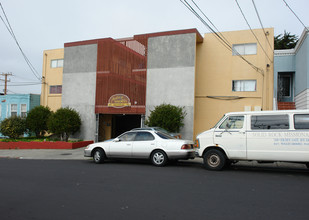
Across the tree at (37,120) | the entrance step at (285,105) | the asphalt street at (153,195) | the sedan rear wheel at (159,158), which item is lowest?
the asphalt street at (153,195)

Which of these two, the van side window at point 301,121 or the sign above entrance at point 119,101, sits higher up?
the sign above entrance at point 119,101

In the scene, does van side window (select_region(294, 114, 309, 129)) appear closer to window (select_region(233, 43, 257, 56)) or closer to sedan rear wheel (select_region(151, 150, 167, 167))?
sedan rear wheel (select_region(151, 150, 167, 167))

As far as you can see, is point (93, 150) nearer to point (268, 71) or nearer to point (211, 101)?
point (211, 101)

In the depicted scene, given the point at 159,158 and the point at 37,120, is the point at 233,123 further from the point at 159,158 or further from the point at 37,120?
the point at 37,120

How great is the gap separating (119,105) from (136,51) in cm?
427

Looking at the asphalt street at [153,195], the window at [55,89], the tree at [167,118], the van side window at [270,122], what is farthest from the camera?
the window at [55,89]

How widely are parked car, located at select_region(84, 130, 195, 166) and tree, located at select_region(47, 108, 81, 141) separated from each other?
8447 mm

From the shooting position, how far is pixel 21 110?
26656mm

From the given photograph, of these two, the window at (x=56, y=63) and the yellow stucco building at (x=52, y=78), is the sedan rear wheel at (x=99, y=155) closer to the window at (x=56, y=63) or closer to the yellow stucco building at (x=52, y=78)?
the yellow stucco building at (x=52, y=78)

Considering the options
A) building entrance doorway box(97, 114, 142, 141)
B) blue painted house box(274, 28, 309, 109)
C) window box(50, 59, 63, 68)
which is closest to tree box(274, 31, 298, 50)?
blue painted house box(274, 28, 309, 109)

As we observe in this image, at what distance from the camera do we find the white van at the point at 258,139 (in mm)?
8500

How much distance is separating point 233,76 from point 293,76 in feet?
15.0

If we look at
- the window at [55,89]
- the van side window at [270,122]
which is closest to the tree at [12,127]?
the window at [55,89]

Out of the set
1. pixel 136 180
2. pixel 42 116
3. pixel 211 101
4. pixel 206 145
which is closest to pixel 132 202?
pixel 136 180
